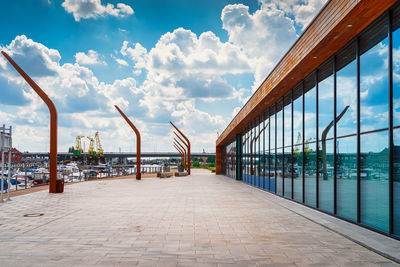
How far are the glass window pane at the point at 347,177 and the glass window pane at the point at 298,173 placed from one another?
10.5ft

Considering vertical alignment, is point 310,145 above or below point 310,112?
below

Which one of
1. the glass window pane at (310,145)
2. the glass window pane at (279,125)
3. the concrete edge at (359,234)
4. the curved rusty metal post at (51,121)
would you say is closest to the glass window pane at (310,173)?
the glass window pane at (310,145)

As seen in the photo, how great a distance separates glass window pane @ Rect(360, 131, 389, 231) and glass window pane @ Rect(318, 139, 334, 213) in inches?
68.1

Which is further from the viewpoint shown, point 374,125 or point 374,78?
point 374,78

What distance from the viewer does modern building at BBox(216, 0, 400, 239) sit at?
6859 mm

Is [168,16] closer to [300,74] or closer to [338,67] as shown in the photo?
[300,74]

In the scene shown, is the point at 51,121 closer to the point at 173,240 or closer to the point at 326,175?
the point at 173,240

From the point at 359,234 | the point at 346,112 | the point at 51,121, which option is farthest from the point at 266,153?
the point at 51,121

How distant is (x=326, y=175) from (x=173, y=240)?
563cm

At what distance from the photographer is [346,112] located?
875 cm

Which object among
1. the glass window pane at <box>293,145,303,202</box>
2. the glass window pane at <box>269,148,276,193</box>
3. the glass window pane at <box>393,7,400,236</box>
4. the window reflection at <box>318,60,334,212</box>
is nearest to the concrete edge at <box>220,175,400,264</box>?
the glass window pane at <box>393,7,400,236</box>

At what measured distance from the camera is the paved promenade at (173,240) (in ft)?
17.6

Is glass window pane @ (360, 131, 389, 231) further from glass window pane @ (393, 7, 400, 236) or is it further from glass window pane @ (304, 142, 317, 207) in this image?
glass window pane @ (304, 142, 317, 207)

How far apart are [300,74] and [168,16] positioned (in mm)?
8777
